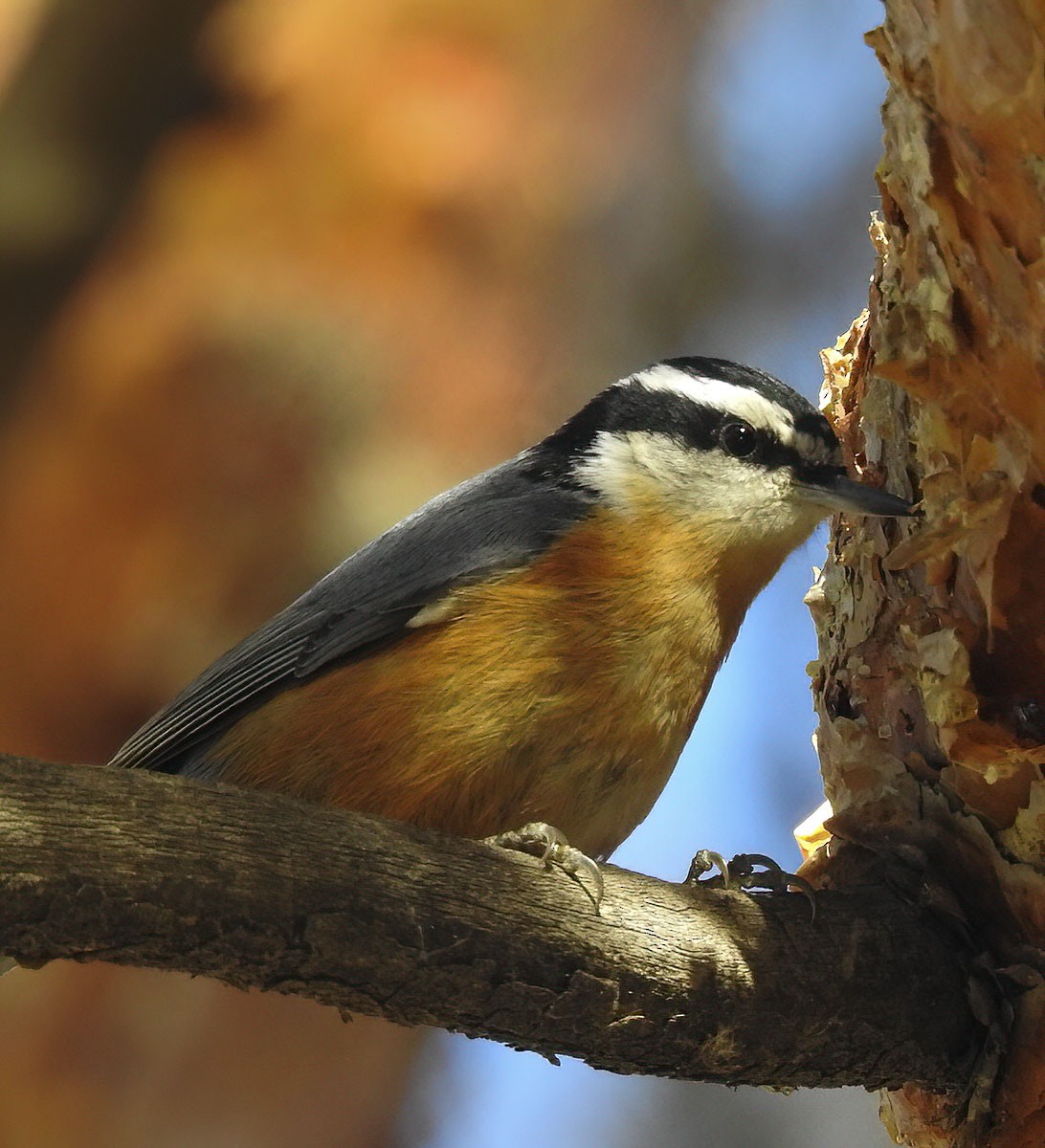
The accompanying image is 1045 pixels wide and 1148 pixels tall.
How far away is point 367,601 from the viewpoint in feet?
7.02

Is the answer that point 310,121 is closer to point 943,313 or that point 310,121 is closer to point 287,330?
point 287,330

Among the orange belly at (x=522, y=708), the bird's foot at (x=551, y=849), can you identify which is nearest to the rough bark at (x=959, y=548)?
the orange belly at (x=522, y=708)

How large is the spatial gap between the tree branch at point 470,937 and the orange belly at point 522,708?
263 mm

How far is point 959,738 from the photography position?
1729mm

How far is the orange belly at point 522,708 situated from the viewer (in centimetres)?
192

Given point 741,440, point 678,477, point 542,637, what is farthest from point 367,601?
point 741,440

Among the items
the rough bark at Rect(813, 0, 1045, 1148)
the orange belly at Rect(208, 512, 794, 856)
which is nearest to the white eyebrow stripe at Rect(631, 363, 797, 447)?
the rough bark at Rect(813, 0, 1045, 1148)

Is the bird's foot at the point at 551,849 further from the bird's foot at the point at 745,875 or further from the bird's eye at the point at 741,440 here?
the bird's eye at the point at 741,440

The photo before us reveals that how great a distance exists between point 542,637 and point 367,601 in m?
0.32

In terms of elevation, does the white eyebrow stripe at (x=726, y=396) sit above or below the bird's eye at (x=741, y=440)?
above

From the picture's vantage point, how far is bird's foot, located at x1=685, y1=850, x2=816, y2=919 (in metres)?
1.86

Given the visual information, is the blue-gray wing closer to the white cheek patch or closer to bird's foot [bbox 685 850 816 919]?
the white cheek patch

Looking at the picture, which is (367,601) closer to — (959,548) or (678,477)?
(678,477)

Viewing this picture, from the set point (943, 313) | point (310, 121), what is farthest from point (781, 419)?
point (310, 121)
